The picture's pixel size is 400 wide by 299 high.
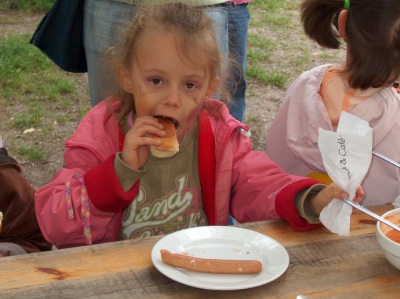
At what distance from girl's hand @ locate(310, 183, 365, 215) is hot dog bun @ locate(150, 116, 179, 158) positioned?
43cm

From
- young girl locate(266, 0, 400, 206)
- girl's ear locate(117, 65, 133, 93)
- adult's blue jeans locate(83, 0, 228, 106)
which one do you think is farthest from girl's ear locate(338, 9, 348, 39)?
girl's ear locate(117, 65, 133, 93)

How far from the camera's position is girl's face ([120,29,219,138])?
2.02 metres

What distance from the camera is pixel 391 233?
65.9 inches

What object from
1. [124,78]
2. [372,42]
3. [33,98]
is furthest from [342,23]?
[33,98]

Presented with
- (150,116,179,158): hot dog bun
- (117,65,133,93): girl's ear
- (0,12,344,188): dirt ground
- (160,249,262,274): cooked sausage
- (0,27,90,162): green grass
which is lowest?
(0,12,344,188): dirt ground

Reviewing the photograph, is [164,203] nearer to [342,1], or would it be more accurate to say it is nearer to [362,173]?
[362,173]

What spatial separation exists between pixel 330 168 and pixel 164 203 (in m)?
0.71

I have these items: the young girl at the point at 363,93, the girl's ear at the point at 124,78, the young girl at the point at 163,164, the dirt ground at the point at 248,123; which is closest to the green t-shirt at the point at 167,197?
the young girl at the point at 163,164

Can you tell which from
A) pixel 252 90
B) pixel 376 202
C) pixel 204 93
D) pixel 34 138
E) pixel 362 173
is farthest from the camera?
pixel 252 90

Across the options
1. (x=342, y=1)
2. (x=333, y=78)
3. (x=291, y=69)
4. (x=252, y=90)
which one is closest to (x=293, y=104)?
(x=333, y=78)

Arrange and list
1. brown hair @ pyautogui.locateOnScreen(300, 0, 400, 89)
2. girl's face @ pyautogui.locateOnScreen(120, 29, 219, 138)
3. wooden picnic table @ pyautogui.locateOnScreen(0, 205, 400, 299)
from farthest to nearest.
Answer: brown hair @ pyautogui.locateOnScreen(300, 0, 400, 89), girl's face @ pyautogui.locateOnScreen(120, 29, 219, 138), wooden picnic table @ pyautogui.locateOnScreen(0, 205, 400, 299)

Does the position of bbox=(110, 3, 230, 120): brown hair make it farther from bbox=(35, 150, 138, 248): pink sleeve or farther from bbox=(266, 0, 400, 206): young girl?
bbox=(266, 0, 400, 206): young girl

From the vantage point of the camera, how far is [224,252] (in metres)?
1.73

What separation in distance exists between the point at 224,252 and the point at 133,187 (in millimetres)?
341
